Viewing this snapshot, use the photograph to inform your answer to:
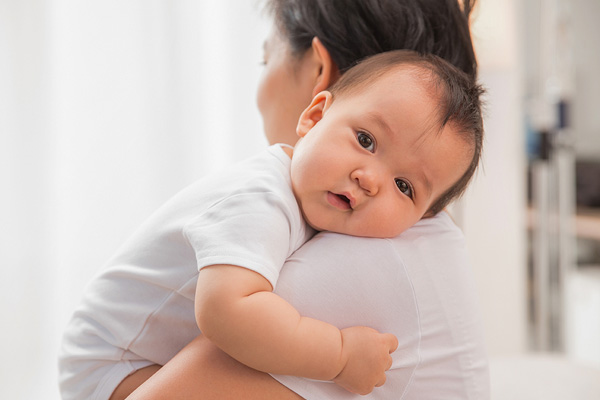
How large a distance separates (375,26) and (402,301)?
19.3 inches

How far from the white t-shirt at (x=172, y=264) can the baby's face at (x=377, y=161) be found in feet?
0.14

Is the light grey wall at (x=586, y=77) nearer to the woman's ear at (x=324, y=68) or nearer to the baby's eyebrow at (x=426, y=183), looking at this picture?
the woman's ear at (x=324, y=68)

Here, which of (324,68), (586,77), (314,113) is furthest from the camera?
(586,77)

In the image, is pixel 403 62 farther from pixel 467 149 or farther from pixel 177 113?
pixel 177 113

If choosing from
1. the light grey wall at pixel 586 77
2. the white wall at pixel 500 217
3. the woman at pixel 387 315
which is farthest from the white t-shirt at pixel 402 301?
the light grey wall at pixel 586 77

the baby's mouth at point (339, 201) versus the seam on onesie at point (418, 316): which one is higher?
the baby's mouth at point (339, 201)

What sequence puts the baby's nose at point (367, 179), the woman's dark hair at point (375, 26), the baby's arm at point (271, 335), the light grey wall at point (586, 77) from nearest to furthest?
the baby's arm at point (271, 335)
the baby's nose at point (367, 179)
the woman's dark hair at point (375, 26)
the light grey wall at point (586, 77)

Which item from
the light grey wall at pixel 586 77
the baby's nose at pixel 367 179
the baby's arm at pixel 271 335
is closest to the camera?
the baby's arm at pixel 271 335

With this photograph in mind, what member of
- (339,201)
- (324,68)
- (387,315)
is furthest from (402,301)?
(324,68)

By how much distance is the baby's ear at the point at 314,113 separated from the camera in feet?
2.81

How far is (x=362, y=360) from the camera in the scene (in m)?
0.69

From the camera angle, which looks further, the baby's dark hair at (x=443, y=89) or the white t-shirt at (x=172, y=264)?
the baby's dark hair at (x=443, y=89)

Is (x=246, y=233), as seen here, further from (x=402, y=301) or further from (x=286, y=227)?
(x=402, y=301)

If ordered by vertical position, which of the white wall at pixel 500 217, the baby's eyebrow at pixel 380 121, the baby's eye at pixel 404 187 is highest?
the baby's eyebrow at pixel 380 121
